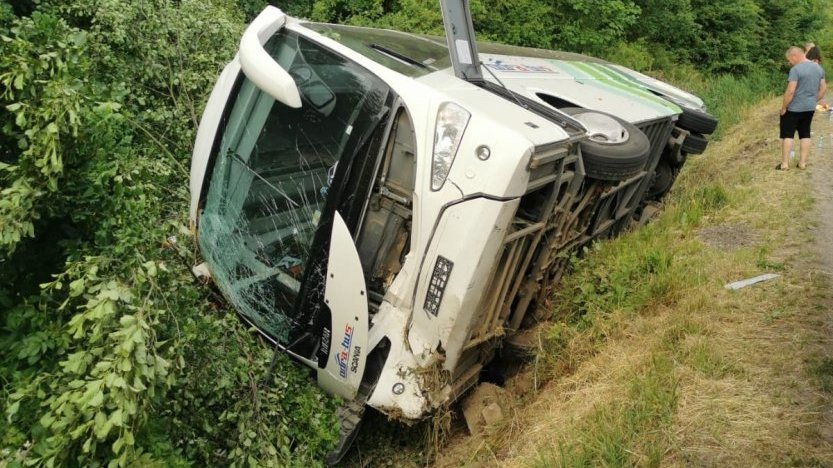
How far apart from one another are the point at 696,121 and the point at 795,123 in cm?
183

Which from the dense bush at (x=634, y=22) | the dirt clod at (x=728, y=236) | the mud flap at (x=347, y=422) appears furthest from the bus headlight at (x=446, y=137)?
the dense bush at (x=634, y=22)

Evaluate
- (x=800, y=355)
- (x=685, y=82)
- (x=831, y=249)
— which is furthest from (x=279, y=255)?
(x=685, y=82)

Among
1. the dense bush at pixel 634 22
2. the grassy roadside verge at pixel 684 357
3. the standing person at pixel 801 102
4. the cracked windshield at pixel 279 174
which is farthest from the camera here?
the dense bush at pixel 634 22

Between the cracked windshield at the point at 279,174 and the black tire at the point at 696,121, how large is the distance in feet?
11.4

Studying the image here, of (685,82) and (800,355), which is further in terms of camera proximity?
(685,82)

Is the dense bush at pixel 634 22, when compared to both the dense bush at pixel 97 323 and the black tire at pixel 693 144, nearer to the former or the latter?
the black tire at pixel 693 144

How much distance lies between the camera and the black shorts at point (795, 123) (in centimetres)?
677

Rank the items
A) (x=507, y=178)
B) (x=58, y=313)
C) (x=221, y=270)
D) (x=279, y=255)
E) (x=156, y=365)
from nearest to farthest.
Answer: (x=156, y=365)
(x=58, y=313)
(x=507, y=178)
(x=279, y=255)
(x=221, y=270)

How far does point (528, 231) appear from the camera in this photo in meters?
3.37

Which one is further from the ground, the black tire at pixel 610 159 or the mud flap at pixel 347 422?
the black tire at pixel 610 159

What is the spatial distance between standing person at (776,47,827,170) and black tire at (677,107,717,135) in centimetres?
159

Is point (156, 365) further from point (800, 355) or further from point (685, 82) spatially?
point (685, 82)

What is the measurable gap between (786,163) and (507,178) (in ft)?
16.6

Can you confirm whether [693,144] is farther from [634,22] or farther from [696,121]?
[634,22]
